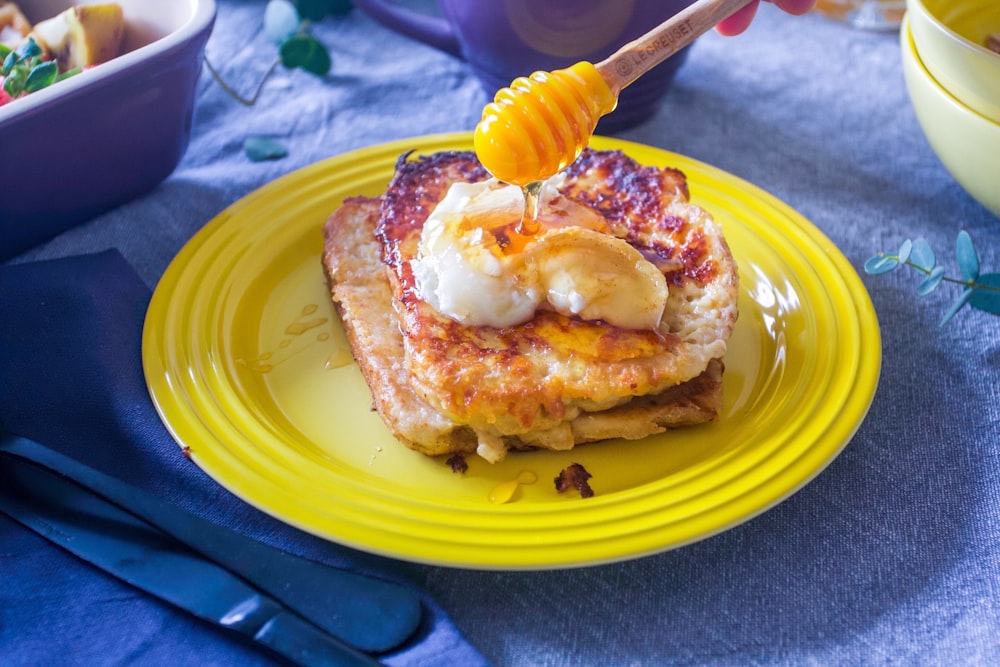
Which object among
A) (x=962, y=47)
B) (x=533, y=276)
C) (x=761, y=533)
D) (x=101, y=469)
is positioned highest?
(x=962, y=47)

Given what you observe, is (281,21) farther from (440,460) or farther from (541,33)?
(440,460)

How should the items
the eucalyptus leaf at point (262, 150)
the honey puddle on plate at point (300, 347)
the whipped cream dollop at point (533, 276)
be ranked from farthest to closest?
the eucalyptus leaf at point (262, 150)
the honey puddle on plate at point (300, 347)
the whipped cream dollop at point (533, 276)

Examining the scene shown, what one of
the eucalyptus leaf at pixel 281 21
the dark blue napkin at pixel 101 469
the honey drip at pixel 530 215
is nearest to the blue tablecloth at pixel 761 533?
the dark blue napkin at pixel 101 469

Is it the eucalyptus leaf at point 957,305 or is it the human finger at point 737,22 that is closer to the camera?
the eucalyptus leaf at point 957,305

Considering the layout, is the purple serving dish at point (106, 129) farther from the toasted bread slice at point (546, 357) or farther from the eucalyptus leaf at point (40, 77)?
the toasted bread slice at point (546, 357)

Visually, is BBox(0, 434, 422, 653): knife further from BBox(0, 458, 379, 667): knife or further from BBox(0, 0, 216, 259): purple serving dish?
BBox(0, 0, 216, 259): purple serving dish

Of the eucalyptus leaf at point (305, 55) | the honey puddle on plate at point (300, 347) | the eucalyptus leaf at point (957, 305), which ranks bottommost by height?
the eucalyptus leaf at point (957, 305)

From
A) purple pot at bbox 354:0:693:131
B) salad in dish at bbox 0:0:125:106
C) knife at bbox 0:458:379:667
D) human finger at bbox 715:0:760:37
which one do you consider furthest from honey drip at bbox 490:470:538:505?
salad in dish at bbox 0:0:125:106

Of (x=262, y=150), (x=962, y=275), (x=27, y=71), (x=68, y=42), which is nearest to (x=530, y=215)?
(x=962, y=275)
